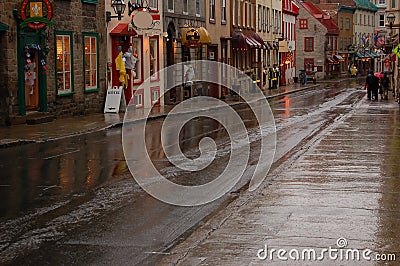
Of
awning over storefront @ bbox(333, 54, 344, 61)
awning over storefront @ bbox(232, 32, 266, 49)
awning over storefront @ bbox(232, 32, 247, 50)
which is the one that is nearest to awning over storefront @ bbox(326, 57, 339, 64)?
awning over storefront @ bbox(333, 54, 344, 61)

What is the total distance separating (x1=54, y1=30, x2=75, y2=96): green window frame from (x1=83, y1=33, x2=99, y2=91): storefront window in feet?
3.88

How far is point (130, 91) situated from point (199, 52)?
11000 millimetres

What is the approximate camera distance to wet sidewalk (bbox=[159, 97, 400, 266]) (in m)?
7.39

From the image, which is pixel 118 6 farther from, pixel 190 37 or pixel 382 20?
pixel 382 20

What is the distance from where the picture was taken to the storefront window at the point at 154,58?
34.7m

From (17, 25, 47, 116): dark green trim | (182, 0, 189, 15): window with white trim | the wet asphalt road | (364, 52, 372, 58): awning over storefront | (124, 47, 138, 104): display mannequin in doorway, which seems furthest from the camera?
(364, 52, 372, 58): awning over storefront

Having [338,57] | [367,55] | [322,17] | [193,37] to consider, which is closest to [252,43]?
[193,37]

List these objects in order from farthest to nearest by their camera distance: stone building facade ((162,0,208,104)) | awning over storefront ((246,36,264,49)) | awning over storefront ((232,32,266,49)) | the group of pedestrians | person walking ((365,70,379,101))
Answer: awning over storefront ((246,36,264,49))
awning over storefront ((232,32,266,49))
the group of pedestrians
person walking ((365,70,379,101))
stone building facade ((162,0,208,104))

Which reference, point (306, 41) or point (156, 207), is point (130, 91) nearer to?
point (156, 207)

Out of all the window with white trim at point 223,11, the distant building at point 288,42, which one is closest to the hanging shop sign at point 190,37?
the window with white trim at point 223,11

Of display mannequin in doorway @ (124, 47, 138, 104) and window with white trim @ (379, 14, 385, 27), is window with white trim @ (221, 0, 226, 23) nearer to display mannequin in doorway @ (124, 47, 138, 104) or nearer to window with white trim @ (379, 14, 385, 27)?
display mannequin in doorway @ (124, 47, 138, 104)

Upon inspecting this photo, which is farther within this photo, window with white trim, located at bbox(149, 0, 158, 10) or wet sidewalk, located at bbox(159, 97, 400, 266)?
window with white trim, located at bbox(149, 0, 158, 10)

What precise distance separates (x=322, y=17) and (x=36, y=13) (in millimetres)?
72542

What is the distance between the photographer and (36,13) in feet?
74.2
